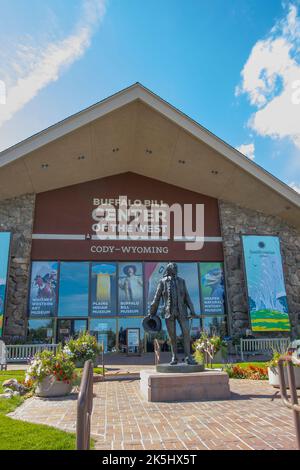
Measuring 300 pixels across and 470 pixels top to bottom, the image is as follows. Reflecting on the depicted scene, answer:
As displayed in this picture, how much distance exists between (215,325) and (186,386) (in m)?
12.3

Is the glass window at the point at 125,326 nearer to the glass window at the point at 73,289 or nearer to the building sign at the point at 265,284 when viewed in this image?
the glass window at the point at 73,289

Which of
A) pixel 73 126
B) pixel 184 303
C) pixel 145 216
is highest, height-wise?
pixel 73 126

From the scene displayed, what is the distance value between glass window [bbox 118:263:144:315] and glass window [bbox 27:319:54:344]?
366 centimetres

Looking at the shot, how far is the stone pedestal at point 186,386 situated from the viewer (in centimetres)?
650

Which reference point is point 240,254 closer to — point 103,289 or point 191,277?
point 191,277

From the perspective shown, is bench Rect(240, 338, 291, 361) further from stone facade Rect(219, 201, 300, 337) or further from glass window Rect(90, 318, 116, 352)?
glass window Rect(90, 318, 116, 352)

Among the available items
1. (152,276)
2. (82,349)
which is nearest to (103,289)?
(152,276)

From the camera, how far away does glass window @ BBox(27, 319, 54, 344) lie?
56.3ft

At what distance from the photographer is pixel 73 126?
1588cm

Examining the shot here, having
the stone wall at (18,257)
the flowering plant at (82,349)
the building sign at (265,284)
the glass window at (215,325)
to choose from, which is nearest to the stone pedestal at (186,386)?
the flowering plant at (82,349)
